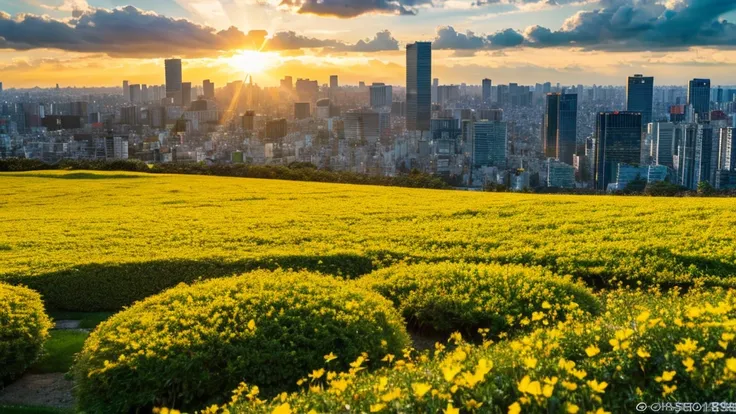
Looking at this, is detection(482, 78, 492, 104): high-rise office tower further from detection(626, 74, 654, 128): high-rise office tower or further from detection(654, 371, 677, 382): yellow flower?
detection(654, 371, 677, 382): yellow flower

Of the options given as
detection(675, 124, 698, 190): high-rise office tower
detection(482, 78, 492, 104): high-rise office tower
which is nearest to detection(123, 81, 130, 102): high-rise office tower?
detection(482, 78, 492, 104): high-rise office tower

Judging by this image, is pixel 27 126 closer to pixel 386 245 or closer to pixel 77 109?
pixel 77 109

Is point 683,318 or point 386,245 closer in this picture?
point 683,318

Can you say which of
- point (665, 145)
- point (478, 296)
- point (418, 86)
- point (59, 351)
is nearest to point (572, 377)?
point (478, 296)

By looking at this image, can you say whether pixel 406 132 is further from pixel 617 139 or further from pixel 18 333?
pixel 18 333

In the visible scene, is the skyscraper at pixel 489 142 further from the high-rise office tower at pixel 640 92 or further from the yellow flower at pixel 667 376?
the yellow flower at pixel 667 376

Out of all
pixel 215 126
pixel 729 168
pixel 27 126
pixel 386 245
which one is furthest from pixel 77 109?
pixel 386 245
